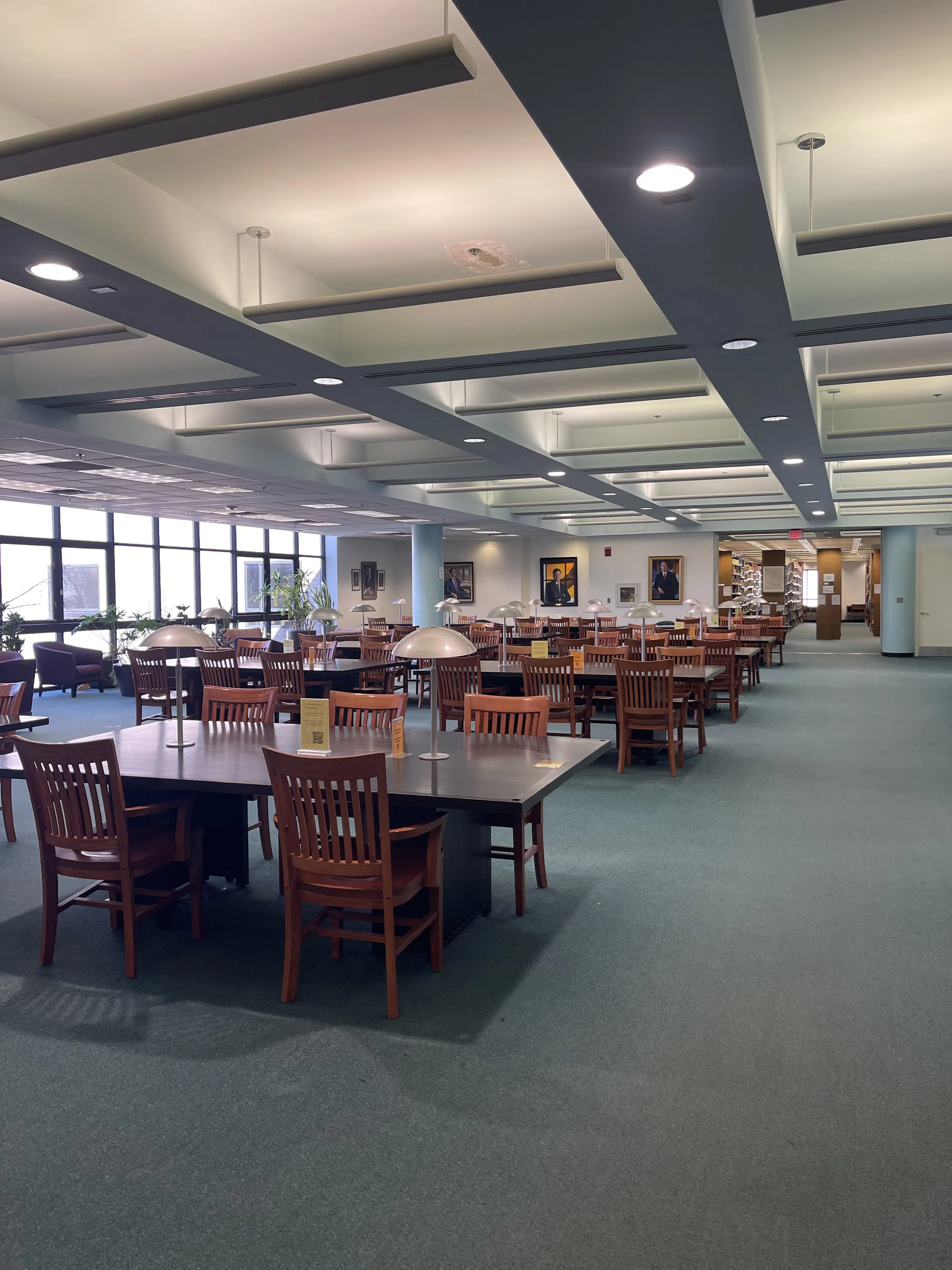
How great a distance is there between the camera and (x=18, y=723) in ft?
17.5

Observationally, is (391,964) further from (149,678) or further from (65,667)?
(65,667)

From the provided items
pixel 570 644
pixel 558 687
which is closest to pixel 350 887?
pixel 558 687

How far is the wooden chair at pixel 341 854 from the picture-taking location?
2.77 metres

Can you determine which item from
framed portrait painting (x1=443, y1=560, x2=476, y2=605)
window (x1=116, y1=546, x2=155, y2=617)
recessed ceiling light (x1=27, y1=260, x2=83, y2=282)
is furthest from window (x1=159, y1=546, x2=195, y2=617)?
recessed ceiling light (x1=27, y1=260, x2=83, y2=282)

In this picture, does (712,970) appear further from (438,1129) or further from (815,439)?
(815,439)

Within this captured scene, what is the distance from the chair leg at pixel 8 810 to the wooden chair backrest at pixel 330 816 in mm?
2854

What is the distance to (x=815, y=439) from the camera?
7.71 meters

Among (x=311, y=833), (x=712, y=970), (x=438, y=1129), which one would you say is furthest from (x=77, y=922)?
(x=712, y=970)

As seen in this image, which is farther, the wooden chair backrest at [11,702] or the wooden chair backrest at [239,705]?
the wooden chair backrest at [11,702]

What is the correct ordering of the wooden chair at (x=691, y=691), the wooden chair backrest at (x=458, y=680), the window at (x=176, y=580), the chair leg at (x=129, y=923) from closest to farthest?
the chair leg at (x=129, y=923) → the wooden chair at (x=691, y=691) → the wooden chair backrest at (x=458, y=680) → the window at (x=176, y=580)

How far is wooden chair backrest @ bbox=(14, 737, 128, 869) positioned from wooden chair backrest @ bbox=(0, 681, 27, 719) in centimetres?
255

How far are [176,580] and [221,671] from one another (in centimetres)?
897

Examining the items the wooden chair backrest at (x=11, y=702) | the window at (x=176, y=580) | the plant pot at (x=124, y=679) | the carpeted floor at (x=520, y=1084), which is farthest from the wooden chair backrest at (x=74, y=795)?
the window at (x=176, y=580)

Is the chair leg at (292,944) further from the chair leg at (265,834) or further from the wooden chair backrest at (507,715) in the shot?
the chair leg at (265,834)
